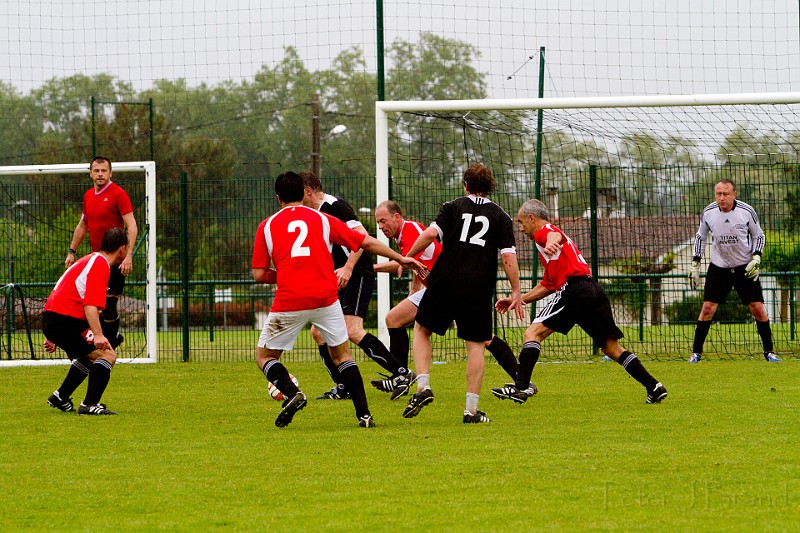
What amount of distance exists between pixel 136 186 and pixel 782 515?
11807 mm

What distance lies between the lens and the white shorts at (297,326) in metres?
7.79

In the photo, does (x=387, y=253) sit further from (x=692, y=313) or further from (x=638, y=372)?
(x=692, y=313)

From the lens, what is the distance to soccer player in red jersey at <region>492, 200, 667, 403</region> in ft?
29.8

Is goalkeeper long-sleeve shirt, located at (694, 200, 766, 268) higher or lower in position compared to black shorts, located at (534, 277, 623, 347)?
higher

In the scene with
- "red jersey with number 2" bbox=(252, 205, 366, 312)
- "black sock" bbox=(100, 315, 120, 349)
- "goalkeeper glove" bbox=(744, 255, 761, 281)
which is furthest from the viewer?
"goalkeeper glove" bbox=(744, 255, 761, 281)

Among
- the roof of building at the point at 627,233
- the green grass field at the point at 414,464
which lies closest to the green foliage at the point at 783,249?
the roof of building at the point at 627,233

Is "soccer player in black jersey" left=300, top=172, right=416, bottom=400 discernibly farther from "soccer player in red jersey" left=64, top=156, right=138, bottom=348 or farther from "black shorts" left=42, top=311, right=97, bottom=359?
"soccer player in red jersey" left=64, top=156, right=138, bottom=348

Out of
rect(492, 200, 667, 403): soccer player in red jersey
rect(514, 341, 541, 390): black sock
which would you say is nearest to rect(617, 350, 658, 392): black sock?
rect(492, 200, 667, 403): soccer player in red jersey

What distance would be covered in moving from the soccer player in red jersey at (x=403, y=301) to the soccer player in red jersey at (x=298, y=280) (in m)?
2.03

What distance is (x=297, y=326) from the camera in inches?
308

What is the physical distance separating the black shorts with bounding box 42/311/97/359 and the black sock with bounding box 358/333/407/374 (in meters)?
2.33

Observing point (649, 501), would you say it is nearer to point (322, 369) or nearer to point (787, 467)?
point (787, 467)

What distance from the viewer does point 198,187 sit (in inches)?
609

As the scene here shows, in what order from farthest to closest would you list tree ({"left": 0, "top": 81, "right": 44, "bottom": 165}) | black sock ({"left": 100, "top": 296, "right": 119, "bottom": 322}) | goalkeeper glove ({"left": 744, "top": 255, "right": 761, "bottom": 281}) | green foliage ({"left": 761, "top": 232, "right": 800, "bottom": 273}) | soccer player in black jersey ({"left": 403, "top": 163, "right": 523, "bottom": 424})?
tree ({"left": 0, "top": 81, "right": 44, "bottom": 165}), green foliage ({"left": 761, "top": 232, "right": 800, "bottom": 273}), goalkeeper glove ({"left": 744, "top": 255, "right": 761, "bottom": 281}), black sock ({"left": 100, "top": 296, "right": 119, "bottom": 322}), soccer player in black jersey ({"left": 403, "top": 163, "right": 523, "bottom": 424})
